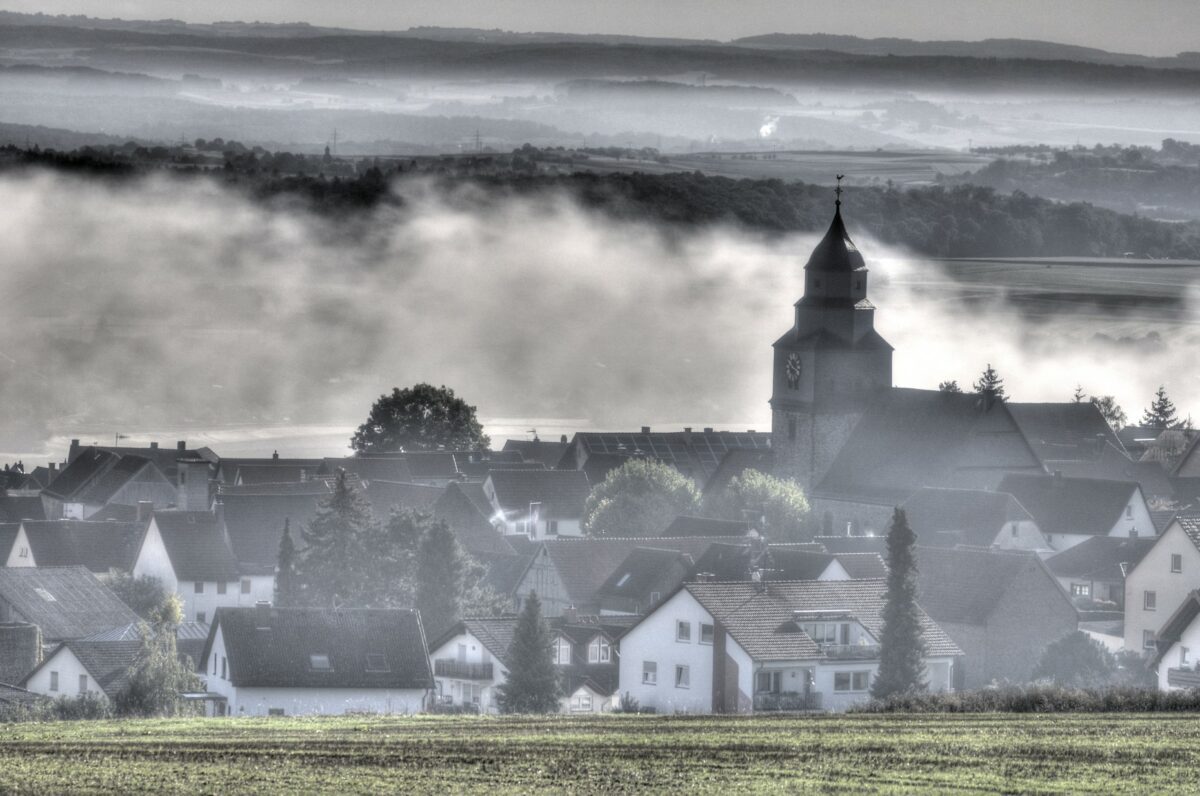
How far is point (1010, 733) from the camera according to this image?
40781 millimetres

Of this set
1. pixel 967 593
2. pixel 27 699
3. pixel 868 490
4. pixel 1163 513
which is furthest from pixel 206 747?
pixel 868 490

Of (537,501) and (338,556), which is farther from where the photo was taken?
(537,501)

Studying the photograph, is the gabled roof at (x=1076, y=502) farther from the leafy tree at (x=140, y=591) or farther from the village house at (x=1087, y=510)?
the leafy tree at (x=140, y=591)

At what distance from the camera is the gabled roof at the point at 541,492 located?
132m

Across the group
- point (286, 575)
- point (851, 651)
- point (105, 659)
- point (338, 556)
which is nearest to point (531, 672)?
point (851, 651)

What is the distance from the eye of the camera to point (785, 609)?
233 feet

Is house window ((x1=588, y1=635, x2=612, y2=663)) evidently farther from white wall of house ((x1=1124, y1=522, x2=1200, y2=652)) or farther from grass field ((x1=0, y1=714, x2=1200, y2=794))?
grass field ((x1=0, y1=714, x2=1200, y2=794))

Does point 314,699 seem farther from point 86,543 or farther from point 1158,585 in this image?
point 86,543

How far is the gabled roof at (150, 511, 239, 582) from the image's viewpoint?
3964 inches


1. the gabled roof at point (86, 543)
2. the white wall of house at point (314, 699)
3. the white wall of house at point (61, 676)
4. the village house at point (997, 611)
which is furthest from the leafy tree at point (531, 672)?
the gabled roof at point (86, 543)

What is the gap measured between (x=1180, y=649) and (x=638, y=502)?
4943 cm

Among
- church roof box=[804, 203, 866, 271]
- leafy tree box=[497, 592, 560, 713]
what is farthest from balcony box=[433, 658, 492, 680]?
church roof box=[804, 203, 866, 271]

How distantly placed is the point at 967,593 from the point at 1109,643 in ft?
17.1

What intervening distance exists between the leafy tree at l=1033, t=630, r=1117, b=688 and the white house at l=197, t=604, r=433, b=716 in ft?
63.9
